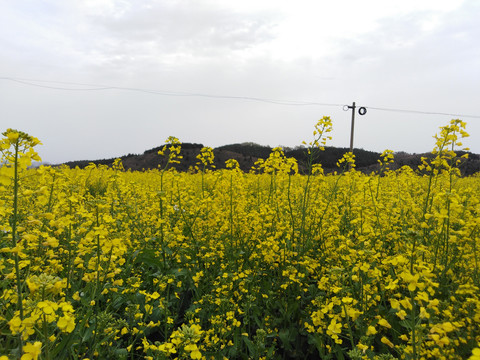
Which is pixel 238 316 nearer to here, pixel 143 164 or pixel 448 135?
pixel 448 135

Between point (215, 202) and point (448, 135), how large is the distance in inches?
112

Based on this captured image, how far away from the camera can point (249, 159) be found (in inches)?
918

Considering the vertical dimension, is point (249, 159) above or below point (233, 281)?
above

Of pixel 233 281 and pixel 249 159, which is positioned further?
pixel 249 159

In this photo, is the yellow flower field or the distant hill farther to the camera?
the distant hill

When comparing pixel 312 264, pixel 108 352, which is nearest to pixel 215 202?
pixel 312 264

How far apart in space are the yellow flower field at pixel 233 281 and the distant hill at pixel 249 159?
16991 millimetres

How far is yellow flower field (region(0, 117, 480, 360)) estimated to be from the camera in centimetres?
165

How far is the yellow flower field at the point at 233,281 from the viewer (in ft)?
5.41

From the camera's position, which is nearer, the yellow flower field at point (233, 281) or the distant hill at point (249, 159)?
the yellow flower field at point (233, 281)

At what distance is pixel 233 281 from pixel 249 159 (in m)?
20.3

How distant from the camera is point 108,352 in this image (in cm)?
233

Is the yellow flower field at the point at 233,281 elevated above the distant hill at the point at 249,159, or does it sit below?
below

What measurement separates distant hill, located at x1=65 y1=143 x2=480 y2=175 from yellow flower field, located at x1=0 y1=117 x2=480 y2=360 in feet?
55.7
